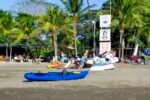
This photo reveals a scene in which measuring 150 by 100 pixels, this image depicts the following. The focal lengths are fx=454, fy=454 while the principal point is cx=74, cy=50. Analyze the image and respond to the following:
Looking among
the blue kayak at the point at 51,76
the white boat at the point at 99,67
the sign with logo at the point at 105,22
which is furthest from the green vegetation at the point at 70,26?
the blue kayak at the point at 51,76

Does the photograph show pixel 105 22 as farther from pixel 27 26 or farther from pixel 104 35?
pixel 27 26

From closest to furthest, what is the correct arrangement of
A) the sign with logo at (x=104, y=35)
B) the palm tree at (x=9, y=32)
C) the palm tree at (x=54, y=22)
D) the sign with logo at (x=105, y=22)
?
the sign with logo at (x=104, y=35) < the sign with logo at (x=105, y=22) < the palm tree at (x=54, y=22) < the palm tree at (x=9, y=32)

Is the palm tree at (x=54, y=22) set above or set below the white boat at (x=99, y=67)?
above

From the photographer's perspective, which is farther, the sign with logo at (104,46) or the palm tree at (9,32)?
the palm tree at (9,32)

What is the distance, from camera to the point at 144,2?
173 feet

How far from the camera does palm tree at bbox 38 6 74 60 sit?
174 ft

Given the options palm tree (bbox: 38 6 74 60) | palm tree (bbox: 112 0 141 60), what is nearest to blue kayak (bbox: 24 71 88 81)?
palm tree (bbox: 112 0 141 60)

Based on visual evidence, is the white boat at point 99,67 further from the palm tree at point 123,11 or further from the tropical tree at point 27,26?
the tropical tree at point 27,26

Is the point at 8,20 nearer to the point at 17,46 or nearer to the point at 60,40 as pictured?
the point at 17,46

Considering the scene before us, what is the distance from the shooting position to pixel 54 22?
175ft

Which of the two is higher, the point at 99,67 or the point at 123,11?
the point at 123,11

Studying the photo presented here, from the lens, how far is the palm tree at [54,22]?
174ft

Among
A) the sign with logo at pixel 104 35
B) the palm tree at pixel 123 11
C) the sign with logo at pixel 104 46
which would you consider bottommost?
the sign with logo at pixel 104 46

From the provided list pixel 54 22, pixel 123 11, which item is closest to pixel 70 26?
pixel 54 22
